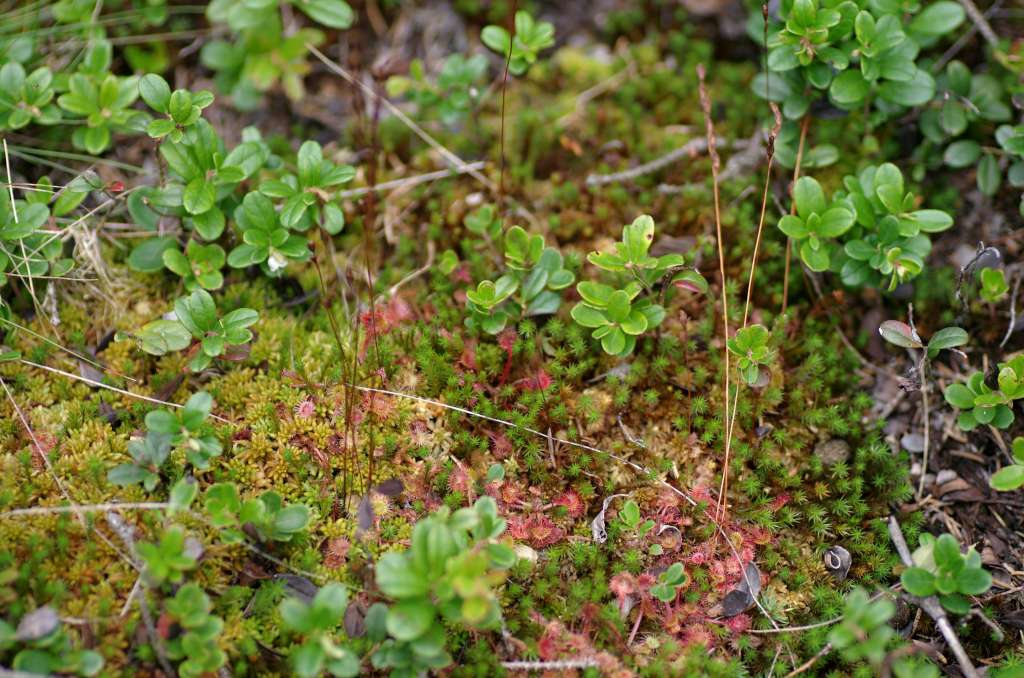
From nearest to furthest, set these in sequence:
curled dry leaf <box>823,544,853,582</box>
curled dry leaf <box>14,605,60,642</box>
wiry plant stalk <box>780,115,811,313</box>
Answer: curled dry leaf <box>14,605,60,642</box> → curled dry leaf <box>823,544,853,582</box> → wiry plant stalk <box>780,115,811,313</box>

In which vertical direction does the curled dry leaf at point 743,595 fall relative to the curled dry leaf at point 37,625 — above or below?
below

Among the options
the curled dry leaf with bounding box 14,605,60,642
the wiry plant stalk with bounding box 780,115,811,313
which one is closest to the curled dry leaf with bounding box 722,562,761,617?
the wiry plant stalk with bounding box 780,115,811,313

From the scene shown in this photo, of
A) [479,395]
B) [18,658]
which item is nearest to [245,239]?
[479,395]

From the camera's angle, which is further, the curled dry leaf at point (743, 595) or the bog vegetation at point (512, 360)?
the curled dry leaf at point (743, 595)

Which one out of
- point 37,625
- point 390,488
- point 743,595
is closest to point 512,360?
point 390,488

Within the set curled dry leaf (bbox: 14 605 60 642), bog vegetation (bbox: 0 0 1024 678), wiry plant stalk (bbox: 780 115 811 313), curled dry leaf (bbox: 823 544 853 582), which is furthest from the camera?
wiry plant stalk (bbox: 780 115 811 313)

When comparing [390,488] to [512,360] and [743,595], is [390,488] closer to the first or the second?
[512,360]

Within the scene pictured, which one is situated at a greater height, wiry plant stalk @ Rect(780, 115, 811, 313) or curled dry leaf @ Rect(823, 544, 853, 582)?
wiry plant stalk @ Rect(780, 115, 811, 313)

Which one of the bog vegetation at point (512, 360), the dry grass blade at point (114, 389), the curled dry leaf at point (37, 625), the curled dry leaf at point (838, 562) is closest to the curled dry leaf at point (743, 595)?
the bog vegetation at point (512, 360)

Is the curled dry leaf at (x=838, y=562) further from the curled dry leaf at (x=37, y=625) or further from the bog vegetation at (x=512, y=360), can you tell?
the curled dry leaf at (x=37, y=625)

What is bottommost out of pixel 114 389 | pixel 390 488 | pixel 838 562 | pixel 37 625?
pixel 838 562

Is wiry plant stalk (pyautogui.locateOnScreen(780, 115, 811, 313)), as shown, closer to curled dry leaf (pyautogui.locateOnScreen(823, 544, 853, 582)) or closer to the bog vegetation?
the bog vegetation

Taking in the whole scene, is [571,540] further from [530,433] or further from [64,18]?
[64,18]

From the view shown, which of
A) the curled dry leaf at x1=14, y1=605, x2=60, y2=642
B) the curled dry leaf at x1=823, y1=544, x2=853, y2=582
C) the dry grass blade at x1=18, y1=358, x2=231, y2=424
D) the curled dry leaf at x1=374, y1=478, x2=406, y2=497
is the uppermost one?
the dry grass blade at x1=18, y1=358, x2=231, y2=424
